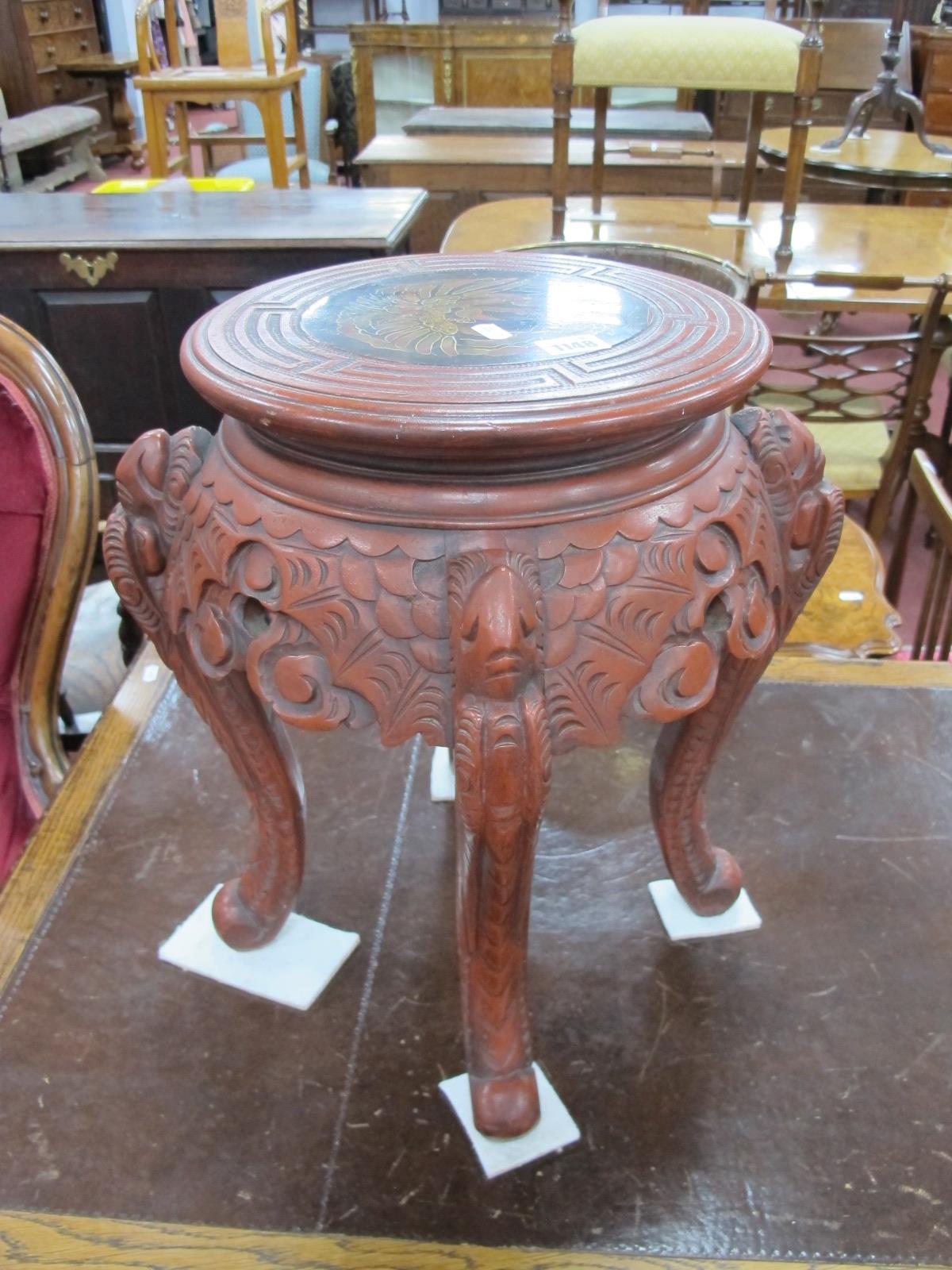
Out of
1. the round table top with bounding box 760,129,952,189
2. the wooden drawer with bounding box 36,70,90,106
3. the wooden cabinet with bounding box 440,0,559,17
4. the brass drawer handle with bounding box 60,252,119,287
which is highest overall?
the wooden cabinet with bounding box 440,0,559,17

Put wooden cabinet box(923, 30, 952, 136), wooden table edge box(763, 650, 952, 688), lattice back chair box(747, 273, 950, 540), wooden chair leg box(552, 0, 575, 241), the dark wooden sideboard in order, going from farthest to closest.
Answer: wooden cabinet box(923, 30, 952, 136) < the dark wooden sideboard < wooden chair leg box(552, 0, 575, 241) < lattice back chair box(747, 273, 950, 540) < wooden table edge box(763, 650, 952, 688)

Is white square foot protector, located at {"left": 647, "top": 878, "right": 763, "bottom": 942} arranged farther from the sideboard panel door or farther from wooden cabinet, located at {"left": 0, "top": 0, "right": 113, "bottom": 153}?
wooden cabinet, located at {"left": 0, "top": 0, "right": 113, "bottom": 153}

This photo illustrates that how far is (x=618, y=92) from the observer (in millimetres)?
4699

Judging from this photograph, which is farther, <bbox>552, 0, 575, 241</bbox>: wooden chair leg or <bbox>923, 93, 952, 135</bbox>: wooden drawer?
<bbox>923, 93, 952, 135</bbox>: wooden drawer

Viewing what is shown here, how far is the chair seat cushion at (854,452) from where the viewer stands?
6.37 feet

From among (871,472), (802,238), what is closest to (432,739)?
(871,472)

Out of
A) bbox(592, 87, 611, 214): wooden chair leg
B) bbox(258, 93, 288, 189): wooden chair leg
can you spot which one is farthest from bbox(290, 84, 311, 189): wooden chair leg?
bbox(592, 87, 611, 214): wooden chair leg

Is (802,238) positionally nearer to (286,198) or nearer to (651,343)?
(286,198)

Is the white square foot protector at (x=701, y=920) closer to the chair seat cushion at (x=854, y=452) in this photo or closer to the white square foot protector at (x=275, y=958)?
the white square foot protector at (x=275, y=958)

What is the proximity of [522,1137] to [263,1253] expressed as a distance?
195 millimetres

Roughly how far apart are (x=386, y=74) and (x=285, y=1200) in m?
5.01

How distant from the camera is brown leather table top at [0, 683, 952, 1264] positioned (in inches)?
26.7

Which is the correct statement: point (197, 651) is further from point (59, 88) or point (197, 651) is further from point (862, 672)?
point (59, 88)

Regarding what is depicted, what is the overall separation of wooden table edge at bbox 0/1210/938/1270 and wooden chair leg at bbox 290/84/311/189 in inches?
152
